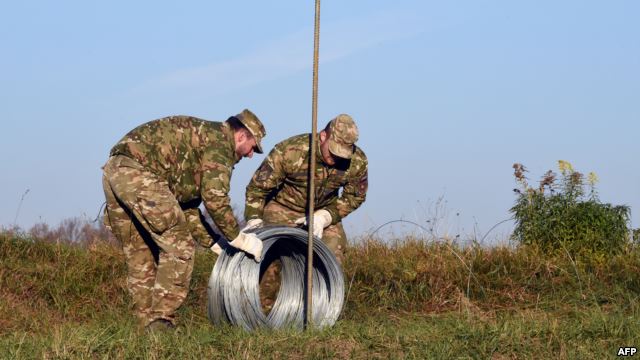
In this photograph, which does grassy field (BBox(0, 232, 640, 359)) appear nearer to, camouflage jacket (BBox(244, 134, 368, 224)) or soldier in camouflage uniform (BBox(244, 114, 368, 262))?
soldier in camouflage uniform (BBox(244, 114, 368, 262))

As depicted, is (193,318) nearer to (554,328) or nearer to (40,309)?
(40,309)

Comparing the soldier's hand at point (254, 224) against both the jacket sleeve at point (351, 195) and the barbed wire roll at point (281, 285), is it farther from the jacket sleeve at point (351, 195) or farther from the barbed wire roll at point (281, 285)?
the jacket sleeve at point (351, 195)

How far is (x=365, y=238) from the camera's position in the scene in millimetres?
12047

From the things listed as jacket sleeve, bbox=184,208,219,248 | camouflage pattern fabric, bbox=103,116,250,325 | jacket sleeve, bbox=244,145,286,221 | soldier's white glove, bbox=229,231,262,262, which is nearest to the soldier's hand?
jacket sleeve, bbox=244,145,286,221

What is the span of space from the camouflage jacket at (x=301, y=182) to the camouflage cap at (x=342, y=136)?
0.27m

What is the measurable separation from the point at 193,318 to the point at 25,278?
2.29 meters

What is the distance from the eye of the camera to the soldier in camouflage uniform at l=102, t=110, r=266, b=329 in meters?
8.20

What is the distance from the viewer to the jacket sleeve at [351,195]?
388 inches

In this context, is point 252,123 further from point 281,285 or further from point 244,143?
point 281,285

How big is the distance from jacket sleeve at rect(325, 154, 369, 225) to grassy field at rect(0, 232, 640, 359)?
803 millimetres

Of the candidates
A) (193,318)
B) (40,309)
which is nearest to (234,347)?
(193,318)

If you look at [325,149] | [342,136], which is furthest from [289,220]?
[342,136]

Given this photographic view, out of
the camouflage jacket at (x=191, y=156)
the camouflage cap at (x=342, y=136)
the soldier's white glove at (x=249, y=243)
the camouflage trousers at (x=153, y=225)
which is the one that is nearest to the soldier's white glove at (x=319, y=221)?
the camouflage cap at (x=342, y=136)

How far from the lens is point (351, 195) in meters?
9.90
